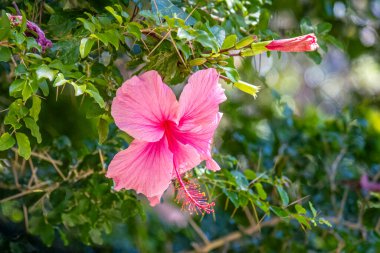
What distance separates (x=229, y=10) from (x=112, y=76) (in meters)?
0.28

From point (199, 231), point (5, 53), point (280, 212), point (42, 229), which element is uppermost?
point (5, 53)

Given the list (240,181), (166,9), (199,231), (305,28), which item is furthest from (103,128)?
(199,231)

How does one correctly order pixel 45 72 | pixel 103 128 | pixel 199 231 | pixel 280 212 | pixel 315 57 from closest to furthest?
pixel 45 72 → pixel 103 128 → pixel 280 212 → pixel 315 57 → pixel 199 231

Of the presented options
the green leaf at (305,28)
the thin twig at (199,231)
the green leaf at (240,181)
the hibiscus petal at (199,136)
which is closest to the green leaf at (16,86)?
the hibiscus petal at (199,136)

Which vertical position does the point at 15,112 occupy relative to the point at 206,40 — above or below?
below

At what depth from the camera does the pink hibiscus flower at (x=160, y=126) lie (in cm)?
82

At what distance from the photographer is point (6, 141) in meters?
0.85

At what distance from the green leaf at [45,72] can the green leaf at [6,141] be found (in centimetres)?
12

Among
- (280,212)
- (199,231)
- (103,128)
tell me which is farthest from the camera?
(199,231)

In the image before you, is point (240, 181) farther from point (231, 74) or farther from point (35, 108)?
Result: point (35, 108)

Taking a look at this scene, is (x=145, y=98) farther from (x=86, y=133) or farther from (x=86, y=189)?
(x=86, y=133)

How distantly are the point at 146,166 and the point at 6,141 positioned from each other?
7.6 inches

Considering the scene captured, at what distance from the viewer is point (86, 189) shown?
1.18m

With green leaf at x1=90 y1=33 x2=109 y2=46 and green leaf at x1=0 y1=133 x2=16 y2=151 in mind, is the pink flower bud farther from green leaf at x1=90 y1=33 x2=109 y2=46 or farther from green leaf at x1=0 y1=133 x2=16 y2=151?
green leaf at x1=0 y1=133 x2=16 y2=151
